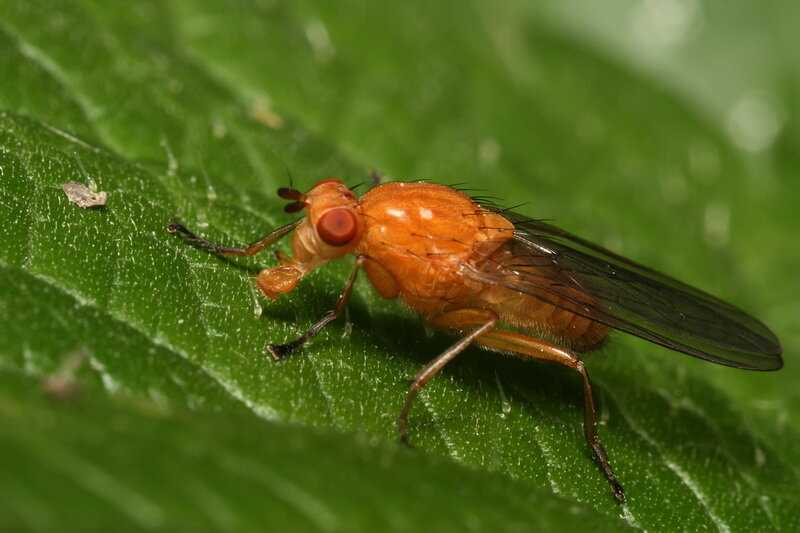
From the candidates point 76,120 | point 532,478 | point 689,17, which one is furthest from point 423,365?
point 689,17

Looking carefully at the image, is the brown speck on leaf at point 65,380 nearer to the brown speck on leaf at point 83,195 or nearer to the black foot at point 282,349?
the black foot at point 282,349

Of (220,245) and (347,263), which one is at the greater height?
(347,263)

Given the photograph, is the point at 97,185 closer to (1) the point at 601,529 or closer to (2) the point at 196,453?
(2) the point at 196,453

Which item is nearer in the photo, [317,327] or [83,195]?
[83,195]

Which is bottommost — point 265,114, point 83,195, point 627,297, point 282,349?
point 282,349

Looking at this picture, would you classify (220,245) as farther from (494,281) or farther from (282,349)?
(494,281)

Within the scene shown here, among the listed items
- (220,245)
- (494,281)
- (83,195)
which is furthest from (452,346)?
(83,195)
